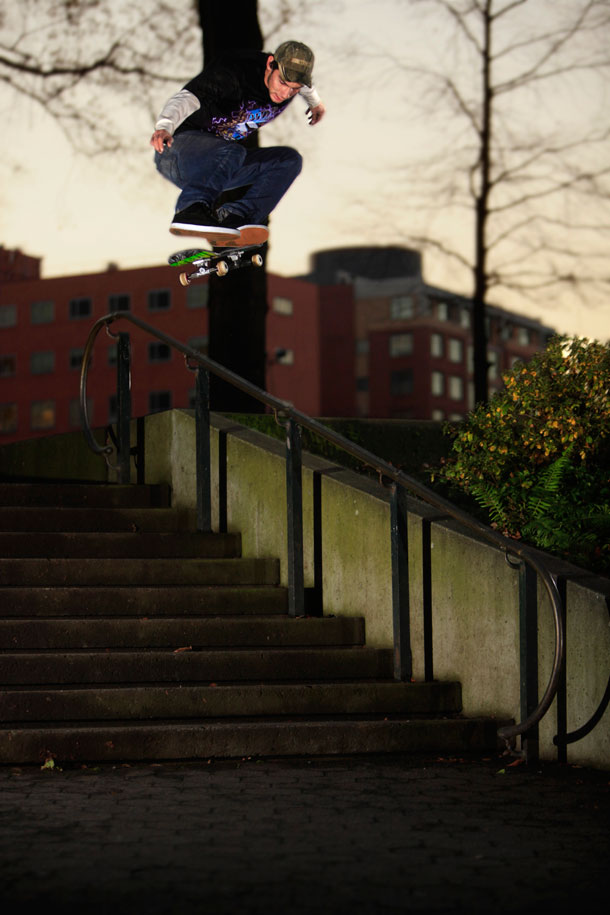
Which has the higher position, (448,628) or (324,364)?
(324,364)

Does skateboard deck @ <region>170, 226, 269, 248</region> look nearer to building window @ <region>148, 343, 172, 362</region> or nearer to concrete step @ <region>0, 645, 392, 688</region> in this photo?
concrete step @ <region>0, 645, 392, 688</region>

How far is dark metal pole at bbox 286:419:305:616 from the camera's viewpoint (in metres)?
7.78

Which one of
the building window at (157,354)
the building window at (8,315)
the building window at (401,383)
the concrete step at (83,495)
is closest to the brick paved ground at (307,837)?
the concrete step at (83,495)

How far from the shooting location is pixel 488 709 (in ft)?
22.3

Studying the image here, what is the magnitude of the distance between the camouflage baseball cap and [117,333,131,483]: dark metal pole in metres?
3.40

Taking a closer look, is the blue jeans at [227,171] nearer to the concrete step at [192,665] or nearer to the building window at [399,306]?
the concrete step at [192,665]

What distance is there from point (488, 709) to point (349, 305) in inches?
4340

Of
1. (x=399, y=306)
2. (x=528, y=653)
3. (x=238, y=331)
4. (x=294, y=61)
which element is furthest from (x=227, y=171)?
(x=399, y=306)

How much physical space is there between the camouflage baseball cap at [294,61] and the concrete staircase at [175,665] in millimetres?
2968

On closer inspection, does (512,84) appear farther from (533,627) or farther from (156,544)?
(533,627)

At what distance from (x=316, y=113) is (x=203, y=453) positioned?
2.49 m

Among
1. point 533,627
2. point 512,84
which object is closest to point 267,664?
point 533,627

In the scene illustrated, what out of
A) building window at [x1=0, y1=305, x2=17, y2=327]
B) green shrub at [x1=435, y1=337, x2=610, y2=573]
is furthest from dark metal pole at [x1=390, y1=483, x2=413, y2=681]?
building window at [x1=0, y1=305, x2=17, y2=327]

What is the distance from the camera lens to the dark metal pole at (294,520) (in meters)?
7.78
